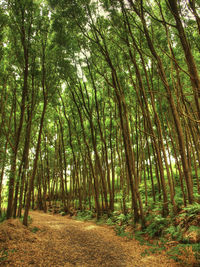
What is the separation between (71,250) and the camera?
205 inches

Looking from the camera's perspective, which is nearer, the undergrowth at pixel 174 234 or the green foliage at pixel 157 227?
the undergrowth at pixel 174 234

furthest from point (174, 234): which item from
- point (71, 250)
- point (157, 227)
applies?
point (71, 250)

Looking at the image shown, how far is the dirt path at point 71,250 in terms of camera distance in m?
4.26

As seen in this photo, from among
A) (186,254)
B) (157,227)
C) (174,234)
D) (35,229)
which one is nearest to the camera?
(186,254)

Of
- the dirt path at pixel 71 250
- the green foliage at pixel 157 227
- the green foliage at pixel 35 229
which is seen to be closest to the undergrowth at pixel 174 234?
the green foliage at pixel 157 227

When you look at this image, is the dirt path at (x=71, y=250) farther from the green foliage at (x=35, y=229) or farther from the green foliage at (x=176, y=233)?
the green foliage at (x=176, y=233)

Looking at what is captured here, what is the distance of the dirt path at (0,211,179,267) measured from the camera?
4258mm

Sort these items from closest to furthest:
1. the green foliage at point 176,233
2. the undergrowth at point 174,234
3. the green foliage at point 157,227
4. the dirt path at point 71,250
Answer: the undergrowth at point 174,234, the dirt path at point 71,250, the green foliage at point 176,233, the green foliage at point 157,227

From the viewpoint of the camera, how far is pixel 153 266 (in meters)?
4.03

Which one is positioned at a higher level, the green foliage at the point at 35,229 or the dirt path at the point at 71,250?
the green foliage at the point at 35,229

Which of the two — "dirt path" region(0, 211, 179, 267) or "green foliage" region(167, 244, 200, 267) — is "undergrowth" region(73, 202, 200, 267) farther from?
"dirt path" region(0, 211, 179, 267)

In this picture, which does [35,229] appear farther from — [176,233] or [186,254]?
[186,254]

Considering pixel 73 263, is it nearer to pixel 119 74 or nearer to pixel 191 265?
pixel 191 265

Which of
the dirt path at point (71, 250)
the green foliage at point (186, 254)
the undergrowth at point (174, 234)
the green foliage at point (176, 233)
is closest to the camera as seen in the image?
→ the green foliage at point (186, 254)
